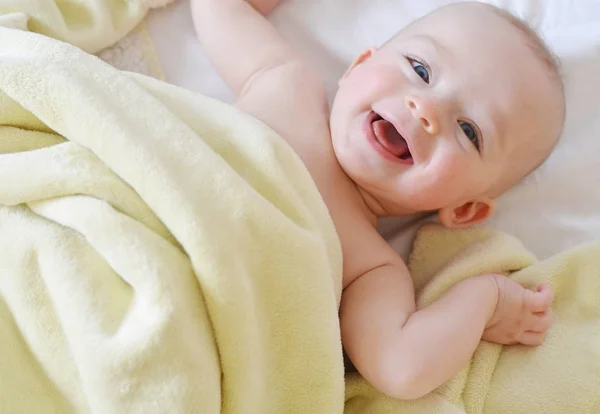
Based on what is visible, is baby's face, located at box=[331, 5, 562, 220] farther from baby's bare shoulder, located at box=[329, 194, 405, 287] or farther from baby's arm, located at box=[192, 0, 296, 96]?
baby's arm, located at box=[192, 0, 296, 96]

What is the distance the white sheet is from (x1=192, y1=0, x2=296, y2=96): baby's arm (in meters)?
0.05

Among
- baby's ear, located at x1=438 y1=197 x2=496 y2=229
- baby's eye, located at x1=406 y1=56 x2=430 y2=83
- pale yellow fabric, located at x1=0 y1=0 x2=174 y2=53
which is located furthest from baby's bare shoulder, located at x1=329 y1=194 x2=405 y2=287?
pale yellow fabric, located at x1=0 y1=0 x2=174 y2=53

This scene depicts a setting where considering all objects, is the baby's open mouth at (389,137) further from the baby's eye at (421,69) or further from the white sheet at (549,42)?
the white sheet at (549,42)

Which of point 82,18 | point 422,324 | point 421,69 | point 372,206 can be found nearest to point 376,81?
point 421,69

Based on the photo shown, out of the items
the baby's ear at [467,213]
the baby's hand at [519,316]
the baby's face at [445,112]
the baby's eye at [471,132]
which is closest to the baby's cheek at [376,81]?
the baby's face at [445,112]

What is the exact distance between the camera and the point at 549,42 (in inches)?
45.8

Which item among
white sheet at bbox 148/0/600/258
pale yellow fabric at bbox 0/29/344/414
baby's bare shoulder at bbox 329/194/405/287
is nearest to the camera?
pale yellow fabric at bbox 0/29/344/414

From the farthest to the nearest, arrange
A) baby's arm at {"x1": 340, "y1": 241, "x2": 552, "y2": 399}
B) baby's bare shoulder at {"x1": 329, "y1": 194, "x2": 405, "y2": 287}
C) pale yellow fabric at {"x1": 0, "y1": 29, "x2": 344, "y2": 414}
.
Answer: baby's bare shoulder at {"x1": 329, "y1": 194, "x2": 405, "y2": 287}, baby's arm at {"x1": 340, "y1": 241, "x2": 552, "y2": 399}, pale yellow fabric at {"x1": 0, "y1": 29, "x2": 344, "y2": 414}

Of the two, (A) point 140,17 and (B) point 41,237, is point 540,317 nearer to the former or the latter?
(B) point 41,237

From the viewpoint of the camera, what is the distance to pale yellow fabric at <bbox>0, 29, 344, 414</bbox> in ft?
2.29

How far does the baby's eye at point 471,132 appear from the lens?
97 cm

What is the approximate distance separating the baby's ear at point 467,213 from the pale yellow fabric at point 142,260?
284 millimetres

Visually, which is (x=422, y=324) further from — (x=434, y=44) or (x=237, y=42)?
(x=237, y=42)

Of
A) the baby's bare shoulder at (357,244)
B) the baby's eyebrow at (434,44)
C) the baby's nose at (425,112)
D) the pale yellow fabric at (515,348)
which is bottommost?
the pale yellow fabric at (515,348)
